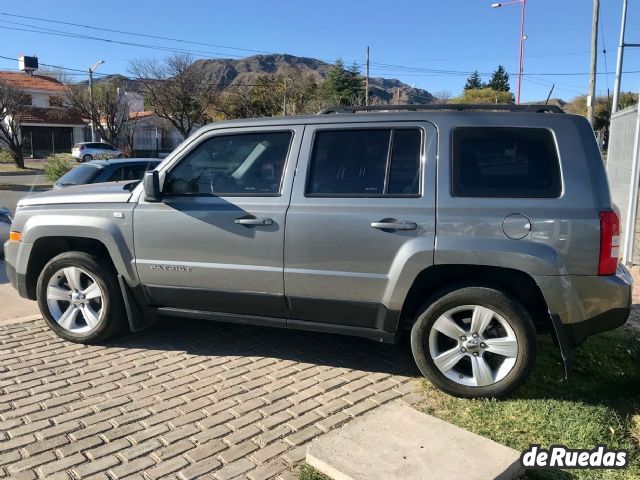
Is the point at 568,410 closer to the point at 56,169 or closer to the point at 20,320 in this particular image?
the point at 20,320

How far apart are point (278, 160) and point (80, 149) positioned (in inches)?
1577

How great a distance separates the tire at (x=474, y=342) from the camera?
367 centimetres

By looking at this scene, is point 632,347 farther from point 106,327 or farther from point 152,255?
point 106,327

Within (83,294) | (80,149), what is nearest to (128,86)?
(80,149)

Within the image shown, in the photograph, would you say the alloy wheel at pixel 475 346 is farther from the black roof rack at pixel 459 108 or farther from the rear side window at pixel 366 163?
the black roof rack at pixel 459 108

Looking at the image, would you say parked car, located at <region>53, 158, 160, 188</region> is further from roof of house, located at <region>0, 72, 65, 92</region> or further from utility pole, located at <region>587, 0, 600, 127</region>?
roof of house, located at <region>0, 72, 65, 92</region>

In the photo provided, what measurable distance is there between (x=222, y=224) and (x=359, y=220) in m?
1.06

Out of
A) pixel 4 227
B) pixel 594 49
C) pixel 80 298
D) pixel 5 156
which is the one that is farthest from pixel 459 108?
pixel 5 156

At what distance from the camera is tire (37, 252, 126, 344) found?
4.70m

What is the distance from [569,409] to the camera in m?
3.63

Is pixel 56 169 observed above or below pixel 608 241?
below

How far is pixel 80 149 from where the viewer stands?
4012cm

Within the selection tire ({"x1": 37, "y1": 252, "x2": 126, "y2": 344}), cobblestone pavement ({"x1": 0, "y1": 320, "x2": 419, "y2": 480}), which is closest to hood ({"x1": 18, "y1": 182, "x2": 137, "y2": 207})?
tire ({"x1": 37, "y1": 252, "x2": 126, "y2": 344})

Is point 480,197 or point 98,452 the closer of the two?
point 98,452
